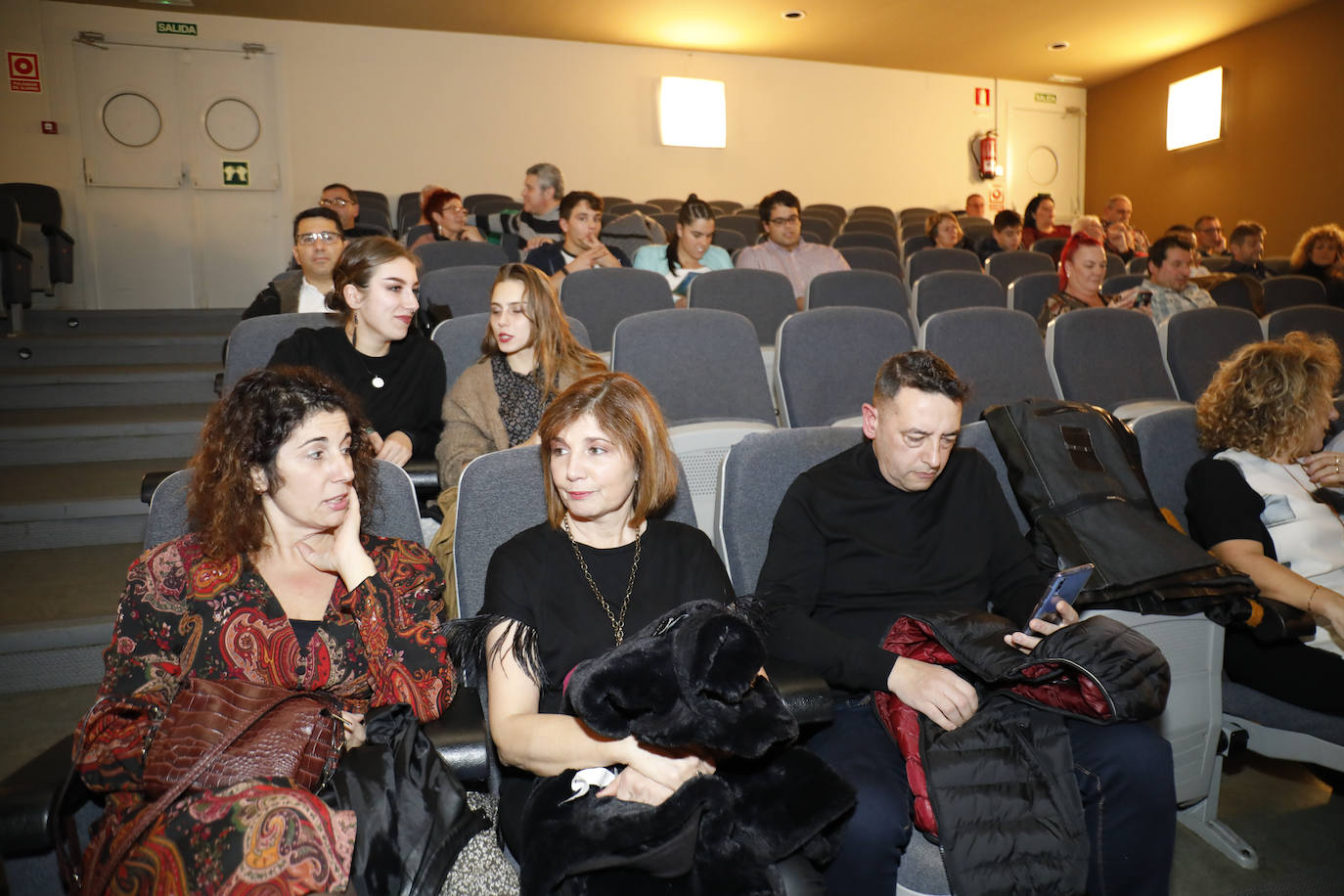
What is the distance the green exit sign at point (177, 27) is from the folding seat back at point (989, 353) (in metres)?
7.66

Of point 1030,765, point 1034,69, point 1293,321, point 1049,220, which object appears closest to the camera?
point 1030,765

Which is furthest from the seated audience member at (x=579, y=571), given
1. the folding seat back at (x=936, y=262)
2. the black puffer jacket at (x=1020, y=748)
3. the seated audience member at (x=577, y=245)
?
the folding seat back at (x=936, y=262)

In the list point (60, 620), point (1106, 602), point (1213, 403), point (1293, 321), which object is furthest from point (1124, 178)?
point (60, 620)

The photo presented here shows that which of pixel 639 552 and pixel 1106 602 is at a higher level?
pixel 639 552

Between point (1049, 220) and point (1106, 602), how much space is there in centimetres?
725

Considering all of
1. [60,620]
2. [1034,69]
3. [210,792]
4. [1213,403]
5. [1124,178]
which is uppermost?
[1034,69]

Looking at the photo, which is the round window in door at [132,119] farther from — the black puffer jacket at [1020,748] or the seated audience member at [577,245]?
the black puffer jacket at [1020,748]

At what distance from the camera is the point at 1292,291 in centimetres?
514

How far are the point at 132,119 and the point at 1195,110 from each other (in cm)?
1091

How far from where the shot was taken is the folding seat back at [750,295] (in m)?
3.60

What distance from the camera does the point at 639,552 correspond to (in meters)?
1.50

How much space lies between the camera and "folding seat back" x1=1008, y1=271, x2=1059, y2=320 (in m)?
4.49

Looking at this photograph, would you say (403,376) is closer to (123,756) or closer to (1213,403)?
(123,756)

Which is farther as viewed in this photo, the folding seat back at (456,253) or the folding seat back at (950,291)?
the folding seat back at (456,253)
